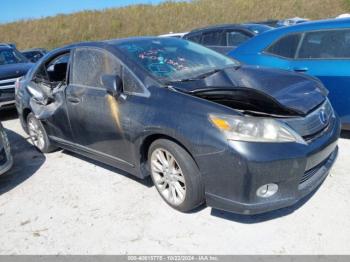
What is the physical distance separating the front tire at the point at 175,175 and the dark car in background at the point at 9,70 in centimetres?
531

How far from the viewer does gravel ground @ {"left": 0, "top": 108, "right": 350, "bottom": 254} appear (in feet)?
9.76

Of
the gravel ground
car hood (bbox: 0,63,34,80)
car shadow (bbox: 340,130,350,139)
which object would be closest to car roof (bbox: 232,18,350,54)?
car shadow (bbox: 340,130,350,139)

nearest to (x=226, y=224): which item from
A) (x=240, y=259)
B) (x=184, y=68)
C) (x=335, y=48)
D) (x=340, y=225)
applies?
(x=240, y=259)

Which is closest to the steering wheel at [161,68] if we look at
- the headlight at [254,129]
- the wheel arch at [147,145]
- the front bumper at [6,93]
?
the wheel arch at [147,145]

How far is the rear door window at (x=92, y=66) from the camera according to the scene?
386 cm

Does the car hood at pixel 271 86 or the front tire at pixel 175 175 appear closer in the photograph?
the front tire at pixel 175 175

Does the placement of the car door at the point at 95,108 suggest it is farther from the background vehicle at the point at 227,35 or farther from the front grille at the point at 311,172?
the background vehicle at the point at 227,35

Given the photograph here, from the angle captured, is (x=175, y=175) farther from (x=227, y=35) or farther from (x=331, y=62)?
(x=227, y=35)

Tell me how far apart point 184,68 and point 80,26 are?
30021 millimetres

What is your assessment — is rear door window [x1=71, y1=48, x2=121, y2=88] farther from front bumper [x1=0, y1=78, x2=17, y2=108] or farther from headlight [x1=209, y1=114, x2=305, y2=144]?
front bumper [x1=0, y1=78, x2=17, y2=108]

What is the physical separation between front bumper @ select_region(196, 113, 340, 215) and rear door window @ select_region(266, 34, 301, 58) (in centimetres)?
222

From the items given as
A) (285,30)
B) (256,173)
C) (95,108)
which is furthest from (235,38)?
(256,173)

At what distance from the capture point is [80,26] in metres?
31.6

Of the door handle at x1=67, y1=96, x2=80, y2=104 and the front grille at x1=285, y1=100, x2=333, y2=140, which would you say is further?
the door handle at x1=67, y1=96, x2=80, y2=104
